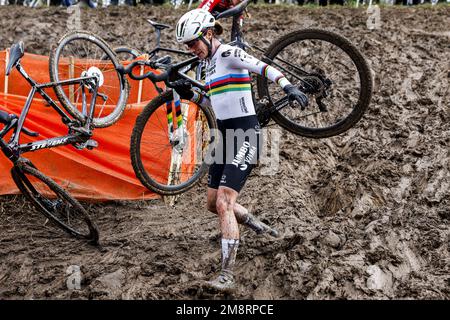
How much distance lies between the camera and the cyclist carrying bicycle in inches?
245

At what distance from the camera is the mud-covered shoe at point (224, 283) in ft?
20.0

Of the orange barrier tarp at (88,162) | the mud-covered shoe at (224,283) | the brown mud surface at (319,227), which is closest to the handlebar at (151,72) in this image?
the orange barrier tarp at (88,162)

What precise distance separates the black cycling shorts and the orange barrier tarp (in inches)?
102

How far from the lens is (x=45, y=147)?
7418mm

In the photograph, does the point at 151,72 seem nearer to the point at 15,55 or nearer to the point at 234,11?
the point at 234,11

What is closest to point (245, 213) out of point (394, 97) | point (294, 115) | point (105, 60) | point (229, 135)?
point (229, 135)

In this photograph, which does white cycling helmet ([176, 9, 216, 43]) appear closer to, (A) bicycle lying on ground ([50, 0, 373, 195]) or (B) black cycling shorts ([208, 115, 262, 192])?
(A) bicycle lying on ground ([50, 0, 373, 195])

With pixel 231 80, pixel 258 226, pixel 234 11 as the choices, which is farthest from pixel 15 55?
pixel 258 226

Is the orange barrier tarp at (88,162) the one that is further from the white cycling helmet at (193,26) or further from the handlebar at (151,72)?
the white cycling helmet at (193,26)

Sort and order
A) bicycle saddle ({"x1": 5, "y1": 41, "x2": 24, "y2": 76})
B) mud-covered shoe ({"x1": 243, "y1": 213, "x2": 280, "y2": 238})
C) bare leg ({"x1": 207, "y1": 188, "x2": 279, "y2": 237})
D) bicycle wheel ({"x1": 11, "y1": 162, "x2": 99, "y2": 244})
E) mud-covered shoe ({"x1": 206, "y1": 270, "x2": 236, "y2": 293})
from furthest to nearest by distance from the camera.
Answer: bicycle saddle ({"x1": 5, "y1": 41, "x2": 24, "y2": 76}), bicycle wheel ({"x1": 11, "y1": 162, "x2": 99, "y2": 244}), mud-covered shoe ({"x1": 243, "y1": 213, "x2": 280, "y2": 238}), bare leg ({"x1": 207, "y1": 188, "x2": 279, "y2": 237}), mud-covered shoe ({"x1": 206, "y1": 270, "x2": 236, "y2": 293})

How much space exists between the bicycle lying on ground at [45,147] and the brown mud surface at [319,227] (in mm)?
335

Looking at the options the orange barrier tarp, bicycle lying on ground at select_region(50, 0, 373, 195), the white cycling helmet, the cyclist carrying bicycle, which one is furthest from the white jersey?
the orange barrier tarp

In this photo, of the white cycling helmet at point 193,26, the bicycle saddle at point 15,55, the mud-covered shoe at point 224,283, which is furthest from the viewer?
the bicycle saddle at point 15,55
